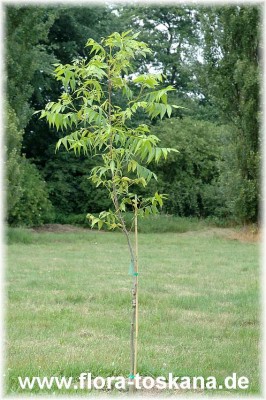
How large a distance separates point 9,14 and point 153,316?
12.2 meters

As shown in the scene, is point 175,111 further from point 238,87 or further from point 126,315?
point 126,315

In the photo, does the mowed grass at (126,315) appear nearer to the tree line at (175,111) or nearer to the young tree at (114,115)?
the young tree at (114,115)

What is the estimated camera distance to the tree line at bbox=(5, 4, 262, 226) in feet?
58.1

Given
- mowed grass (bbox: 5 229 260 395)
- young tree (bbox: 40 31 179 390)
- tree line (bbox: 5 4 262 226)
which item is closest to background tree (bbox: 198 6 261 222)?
tree line (bbox: 5 4 262 226)

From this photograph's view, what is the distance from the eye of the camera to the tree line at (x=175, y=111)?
17.7 meters

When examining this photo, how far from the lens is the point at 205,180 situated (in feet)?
78.5

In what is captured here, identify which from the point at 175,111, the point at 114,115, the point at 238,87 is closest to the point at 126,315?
the point at 114,115

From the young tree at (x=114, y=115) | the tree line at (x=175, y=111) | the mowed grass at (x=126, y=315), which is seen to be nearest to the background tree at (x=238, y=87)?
the tree line at (x=175, y=111)

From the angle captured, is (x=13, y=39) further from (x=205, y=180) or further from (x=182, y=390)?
(x=182, y=390)

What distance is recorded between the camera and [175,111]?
93.4 ft

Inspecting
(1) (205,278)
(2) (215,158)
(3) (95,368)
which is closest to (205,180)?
(2) (215,158)

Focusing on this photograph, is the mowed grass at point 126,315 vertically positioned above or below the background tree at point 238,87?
below

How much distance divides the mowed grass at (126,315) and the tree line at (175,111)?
12.2 feet

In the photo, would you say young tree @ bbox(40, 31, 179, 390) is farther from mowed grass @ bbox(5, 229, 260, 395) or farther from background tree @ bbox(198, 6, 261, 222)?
background tree @ bbox(198, 6, 261, 222)
